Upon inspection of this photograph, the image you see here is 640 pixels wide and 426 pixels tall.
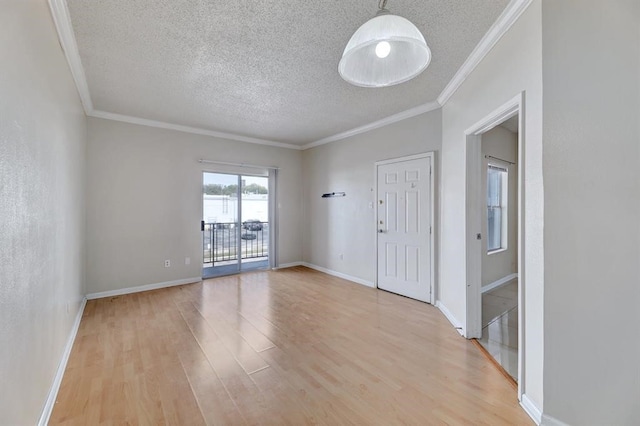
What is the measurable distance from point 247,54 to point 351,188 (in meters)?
3.04

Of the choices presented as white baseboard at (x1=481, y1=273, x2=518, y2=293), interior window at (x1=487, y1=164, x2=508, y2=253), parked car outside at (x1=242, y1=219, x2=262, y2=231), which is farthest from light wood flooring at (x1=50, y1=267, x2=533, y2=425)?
parked car outside at (x1=242, y1=219, x2=262, y2=231)

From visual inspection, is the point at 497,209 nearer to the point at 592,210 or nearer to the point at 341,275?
the point at 341,275

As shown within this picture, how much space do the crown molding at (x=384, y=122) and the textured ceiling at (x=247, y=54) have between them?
0.15 meters

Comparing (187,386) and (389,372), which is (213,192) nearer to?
(187,386)

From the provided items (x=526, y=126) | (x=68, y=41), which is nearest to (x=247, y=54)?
(x=68, y=41)

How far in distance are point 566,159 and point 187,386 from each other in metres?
2.96

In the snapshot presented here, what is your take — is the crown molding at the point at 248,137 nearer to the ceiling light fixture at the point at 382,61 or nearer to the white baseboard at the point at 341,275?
the ceiling light fixture at the point at 382,61

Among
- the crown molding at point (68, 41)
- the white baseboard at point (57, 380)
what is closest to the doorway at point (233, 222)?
the crown molding at point (68, 41)

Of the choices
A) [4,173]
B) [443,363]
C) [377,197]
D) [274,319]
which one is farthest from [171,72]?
[443,363]

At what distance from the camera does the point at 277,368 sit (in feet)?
7.39

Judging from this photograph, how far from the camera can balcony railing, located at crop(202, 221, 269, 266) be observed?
18.0 feet

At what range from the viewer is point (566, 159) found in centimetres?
158

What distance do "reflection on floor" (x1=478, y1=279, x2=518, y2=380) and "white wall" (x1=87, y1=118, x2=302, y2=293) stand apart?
4492mm

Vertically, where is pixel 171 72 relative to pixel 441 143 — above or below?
above
